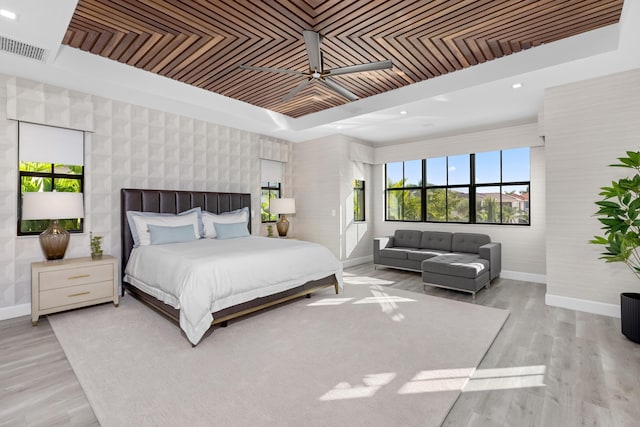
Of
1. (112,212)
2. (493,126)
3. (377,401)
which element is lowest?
(377,401)

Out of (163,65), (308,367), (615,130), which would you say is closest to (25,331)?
(308,367)

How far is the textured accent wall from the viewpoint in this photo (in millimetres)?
3471

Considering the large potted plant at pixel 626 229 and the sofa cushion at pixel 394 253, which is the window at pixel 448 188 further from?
the large potted plant at pixel 626 229

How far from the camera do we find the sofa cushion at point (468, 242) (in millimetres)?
5312

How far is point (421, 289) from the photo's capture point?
4645 mm

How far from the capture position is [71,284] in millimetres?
3434

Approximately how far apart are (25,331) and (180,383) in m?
2.19

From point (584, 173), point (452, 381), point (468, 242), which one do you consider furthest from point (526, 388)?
point (468, 242)

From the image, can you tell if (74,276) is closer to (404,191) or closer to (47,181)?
(47,181)

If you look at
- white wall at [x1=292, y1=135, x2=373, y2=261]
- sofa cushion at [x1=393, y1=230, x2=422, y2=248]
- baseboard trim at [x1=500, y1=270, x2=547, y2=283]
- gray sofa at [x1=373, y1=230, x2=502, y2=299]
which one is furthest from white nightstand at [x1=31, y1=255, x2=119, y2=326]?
baseboard trim at [x1=500, y1=270, x2=547, y2=283]

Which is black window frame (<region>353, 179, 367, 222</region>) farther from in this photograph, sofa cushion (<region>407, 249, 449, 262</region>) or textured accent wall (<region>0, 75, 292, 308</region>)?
textured accent wall (<region>0, 75, 292, 308</region>)

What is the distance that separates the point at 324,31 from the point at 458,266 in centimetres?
343

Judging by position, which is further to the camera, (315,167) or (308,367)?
(315,167)

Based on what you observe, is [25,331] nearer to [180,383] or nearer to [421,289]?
[180,383]
